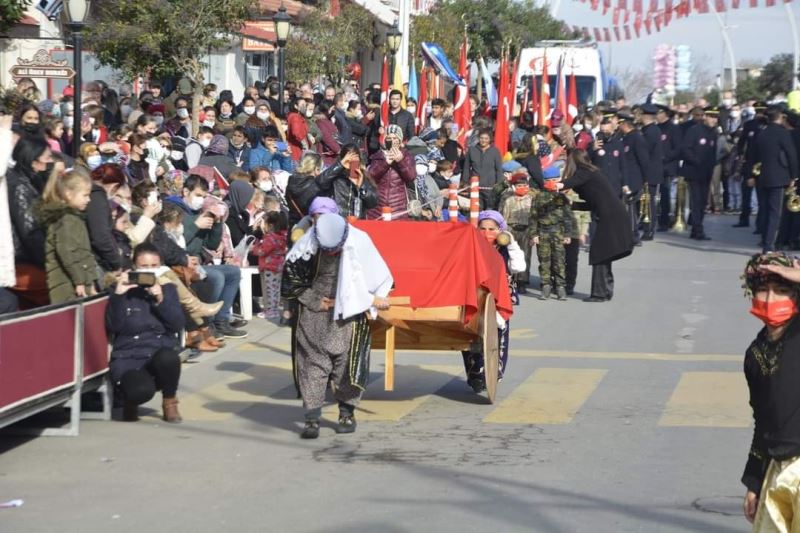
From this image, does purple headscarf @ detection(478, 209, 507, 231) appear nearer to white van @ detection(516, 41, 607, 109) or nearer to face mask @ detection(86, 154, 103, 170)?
face mask @ detection(86, 154, 103, 170)

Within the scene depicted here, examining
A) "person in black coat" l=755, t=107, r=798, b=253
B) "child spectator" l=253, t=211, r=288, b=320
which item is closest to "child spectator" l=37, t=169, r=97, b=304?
"child spectator" l=253, t=211, r=288, b=320

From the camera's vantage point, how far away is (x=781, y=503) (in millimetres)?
6016

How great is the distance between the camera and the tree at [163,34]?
2555cm

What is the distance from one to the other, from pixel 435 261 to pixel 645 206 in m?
15.1

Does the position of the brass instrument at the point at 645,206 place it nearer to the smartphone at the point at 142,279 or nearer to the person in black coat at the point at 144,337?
the person in black coat at the point at 144,337

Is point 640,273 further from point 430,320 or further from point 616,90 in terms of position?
point 616,90

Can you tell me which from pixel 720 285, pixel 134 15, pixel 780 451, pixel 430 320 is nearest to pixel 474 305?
pixel 430 320

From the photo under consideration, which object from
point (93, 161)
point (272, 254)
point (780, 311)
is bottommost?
point (272, 254)

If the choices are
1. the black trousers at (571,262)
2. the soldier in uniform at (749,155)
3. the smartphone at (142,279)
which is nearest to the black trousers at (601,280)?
the black trousers at (571,262)

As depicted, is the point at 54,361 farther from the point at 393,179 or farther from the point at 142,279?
the point at 393,179

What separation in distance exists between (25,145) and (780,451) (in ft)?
28.1

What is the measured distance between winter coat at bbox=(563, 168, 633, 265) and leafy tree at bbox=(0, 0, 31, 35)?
6.98m

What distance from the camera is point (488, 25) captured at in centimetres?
5953

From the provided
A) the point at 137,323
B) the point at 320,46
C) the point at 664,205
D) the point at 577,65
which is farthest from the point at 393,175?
the point at 577,65
